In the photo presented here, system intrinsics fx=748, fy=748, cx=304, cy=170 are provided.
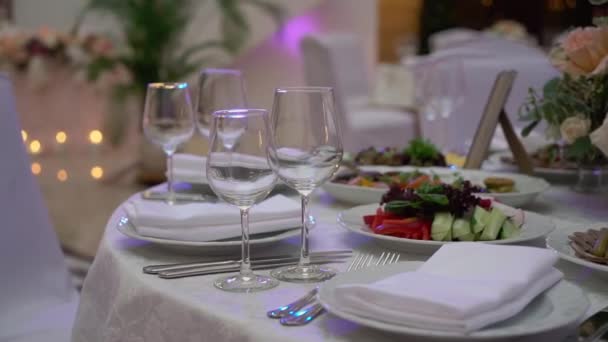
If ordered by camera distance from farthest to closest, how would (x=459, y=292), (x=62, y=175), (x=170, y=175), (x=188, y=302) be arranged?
(x=62, y=175) → (x=170, y=175) → (x=188, y=302) → (x=459, y=292)

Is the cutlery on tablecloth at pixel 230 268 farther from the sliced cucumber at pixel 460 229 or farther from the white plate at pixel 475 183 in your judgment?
the white plate at pixel 475 183

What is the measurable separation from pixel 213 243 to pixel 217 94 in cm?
59

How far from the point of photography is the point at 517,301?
2.49 ft

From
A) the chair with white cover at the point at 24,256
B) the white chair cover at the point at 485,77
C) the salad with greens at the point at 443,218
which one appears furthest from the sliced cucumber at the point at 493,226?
the white chair cover at the point at 485,77

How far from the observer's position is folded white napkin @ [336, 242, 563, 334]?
0.71m

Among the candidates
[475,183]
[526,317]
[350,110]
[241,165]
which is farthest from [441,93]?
[350,110]

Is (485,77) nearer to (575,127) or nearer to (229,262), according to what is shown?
(575,127)

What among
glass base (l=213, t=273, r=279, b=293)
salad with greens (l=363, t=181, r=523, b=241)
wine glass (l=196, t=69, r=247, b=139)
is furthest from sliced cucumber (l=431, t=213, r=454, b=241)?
wine glass (l=196, t=69, r=247, b=139)

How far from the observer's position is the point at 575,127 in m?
1.40

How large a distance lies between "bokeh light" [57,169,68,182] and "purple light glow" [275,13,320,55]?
2.50m

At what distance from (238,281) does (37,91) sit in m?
4.91

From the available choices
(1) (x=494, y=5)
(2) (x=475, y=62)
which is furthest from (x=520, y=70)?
(1) (x=494, y=5)

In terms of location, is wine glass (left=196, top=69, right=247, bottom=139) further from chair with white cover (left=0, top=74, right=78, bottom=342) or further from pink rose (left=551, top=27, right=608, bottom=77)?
pink rose (left=551, top=27, right=608, bottom=77)

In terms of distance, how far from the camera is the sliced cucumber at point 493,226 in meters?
1.07
